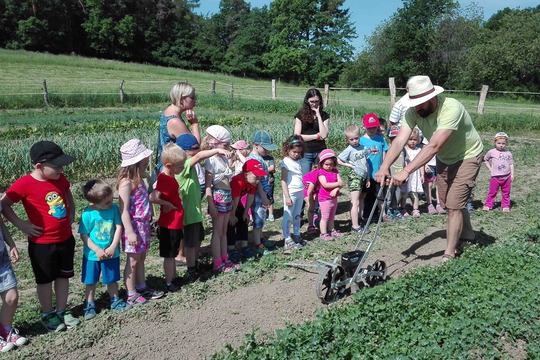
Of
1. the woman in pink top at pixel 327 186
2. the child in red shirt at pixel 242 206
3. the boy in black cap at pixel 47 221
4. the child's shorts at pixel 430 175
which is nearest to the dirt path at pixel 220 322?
the boy in black cap at pixel 47 221

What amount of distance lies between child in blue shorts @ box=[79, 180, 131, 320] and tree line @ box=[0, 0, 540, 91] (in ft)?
169

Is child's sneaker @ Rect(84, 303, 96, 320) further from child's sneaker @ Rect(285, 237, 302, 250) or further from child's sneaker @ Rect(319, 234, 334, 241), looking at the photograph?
child's sneaker @ Rect(319, 234, 334, 241)

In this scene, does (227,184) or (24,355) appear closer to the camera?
(24,355)

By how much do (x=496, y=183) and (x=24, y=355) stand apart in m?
7.51

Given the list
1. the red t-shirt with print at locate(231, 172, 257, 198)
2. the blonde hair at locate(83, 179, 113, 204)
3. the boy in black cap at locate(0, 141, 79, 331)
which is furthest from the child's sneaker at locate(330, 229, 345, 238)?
the boy in black cap at locate(0, 141, 79, 331)

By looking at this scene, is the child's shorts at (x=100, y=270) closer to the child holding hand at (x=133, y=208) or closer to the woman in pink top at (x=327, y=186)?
the child holding hand at (x=133, y=208)

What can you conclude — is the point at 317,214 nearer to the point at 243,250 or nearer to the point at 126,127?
the point at 243,250

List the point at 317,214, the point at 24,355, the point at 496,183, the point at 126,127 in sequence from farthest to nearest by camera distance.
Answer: the point at 126,127 → the point at 496,183 → the point at 317,214 → the point at 24,355

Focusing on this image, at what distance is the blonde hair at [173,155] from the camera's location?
5.16 metres

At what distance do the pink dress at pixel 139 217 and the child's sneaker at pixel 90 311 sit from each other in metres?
0.61

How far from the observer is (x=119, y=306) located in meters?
4.91

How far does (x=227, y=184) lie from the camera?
236 inches

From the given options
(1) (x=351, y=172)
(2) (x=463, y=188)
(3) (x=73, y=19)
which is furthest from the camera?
(3) (x=73, y=19)

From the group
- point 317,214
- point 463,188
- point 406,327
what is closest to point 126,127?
point 317,214
